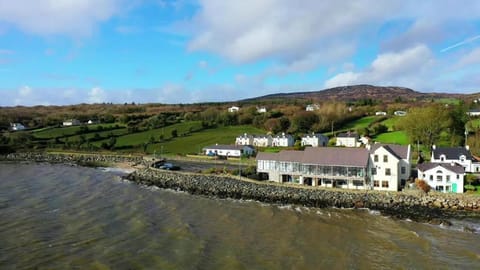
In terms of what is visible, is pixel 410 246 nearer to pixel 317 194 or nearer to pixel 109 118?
pixel 317 194

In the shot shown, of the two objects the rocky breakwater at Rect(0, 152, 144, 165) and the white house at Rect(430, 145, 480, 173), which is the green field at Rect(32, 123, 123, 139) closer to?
the rocky breakwater at Rect(0, 152, 144, 165)

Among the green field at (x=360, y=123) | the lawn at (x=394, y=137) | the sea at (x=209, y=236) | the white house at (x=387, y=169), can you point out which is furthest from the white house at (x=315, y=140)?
the sea at (x=209, y=236)

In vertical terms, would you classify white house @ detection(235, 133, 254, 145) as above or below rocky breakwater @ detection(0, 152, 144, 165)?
above

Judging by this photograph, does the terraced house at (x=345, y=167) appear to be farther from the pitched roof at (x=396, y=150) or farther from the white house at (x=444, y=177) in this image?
the white house at (x=444, y=177)

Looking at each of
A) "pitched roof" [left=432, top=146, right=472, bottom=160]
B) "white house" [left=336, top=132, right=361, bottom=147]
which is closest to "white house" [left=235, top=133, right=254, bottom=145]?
"white house" [left=336, top=132, right=361, bottom=147]

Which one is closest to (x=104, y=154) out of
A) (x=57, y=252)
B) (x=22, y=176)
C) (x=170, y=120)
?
(x=22, y=176)

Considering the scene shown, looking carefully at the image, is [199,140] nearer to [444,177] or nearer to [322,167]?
[322,167]
